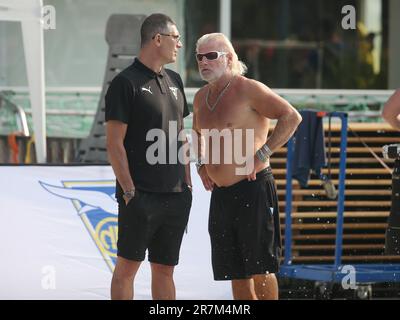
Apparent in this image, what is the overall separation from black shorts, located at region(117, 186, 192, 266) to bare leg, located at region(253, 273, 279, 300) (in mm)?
511

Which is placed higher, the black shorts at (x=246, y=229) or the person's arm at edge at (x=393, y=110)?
the person's arm at edge at (x=393, y=110)

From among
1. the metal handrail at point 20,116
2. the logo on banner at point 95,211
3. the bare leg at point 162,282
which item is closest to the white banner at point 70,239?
the logo on banner at point 95,211

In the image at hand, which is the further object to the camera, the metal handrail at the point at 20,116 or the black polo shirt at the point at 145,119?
the metal handrail at the point at 20,116

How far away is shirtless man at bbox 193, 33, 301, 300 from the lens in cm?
719

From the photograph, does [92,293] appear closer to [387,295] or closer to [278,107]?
[278,107]

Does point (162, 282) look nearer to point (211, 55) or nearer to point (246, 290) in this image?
point (246, 290)

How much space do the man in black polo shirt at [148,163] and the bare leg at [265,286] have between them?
20.2 inches

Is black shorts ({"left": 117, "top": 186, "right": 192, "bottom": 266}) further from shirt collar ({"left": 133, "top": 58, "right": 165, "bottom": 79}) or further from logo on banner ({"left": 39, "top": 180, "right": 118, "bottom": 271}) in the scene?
logo on banner ({"left": 39, "top": 180, "right": 118, "bottom": 271})

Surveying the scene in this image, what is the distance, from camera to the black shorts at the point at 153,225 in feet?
23.4

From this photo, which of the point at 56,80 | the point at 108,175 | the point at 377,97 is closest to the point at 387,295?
the point at 377,97

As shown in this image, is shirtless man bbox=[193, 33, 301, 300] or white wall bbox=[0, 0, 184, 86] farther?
white wall bbox=[0, 0, 184, 86]

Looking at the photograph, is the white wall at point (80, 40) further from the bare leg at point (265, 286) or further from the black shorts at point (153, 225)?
the bare leg at point (265, 286)

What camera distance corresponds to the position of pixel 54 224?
27.5 feet

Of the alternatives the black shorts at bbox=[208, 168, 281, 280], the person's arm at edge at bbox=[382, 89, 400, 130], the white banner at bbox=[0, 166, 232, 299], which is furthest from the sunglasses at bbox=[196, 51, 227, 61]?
the white banner at bbox=[0, 166, 232, 299]
